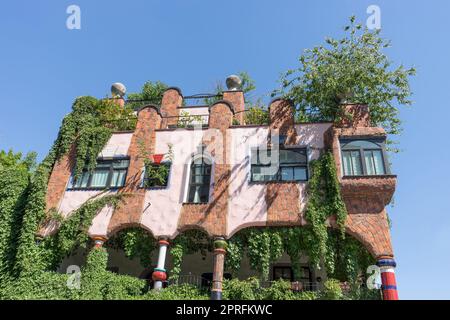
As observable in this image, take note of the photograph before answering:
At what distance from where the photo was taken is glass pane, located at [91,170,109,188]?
17.3 m

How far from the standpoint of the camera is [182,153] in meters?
17.5

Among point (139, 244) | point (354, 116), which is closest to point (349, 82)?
point (354, 116)

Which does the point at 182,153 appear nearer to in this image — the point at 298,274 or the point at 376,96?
the point at 298,274

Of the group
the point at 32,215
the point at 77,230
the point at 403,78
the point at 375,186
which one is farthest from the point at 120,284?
the point at 403,78

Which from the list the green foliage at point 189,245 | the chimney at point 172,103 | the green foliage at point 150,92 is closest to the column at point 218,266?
the green foliage at point 189,245

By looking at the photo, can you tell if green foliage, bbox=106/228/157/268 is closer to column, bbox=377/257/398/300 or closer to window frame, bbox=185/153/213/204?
window frame, bbox=185/153/213/204

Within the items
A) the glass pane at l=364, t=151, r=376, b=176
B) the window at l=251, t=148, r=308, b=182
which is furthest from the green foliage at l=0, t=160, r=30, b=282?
the glass pane at l=364, t=151, r=376, b=176

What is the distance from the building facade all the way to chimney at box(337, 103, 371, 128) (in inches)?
1.8

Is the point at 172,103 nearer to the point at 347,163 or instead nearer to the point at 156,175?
the point at 156,175

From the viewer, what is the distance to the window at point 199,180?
53.8 feet

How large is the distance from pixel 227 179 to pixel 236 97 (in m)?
7.41

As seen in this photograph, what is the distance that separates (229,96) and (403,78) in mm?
9560

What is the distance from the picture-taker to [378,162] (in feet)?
49.9

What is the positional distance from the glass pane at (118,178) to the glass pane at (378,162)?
11.3m
